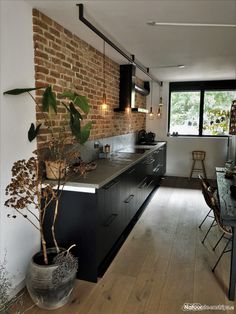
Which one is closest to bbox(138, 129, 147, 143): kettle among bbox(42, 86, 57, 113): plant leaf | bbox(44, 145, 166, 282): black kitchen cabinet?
bbox(44, 145, 166, 282): black kitchen cabinet

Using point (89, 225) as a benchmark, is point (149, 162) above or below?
above

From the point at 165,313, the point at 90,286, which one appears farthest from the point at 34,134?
the point at 165,313

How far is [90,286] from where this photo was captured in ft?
7.75

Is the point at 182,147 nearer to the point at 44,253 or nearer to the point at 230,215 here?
the point at 230,215

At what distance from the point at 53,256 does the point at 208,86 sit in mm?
5765

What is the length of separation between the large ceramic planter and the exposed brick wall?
1117 millimetres

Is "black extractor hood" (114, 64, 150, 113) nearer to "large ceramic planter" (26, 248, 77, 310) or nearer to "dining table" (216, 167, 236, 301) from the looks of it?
"dining table" (216, 167, 236, 301)

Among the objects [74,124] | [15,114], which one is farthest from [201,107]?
[15,114]

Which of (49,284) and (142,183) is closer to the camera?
(49,284)

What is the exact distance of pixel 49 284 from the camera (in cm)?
201

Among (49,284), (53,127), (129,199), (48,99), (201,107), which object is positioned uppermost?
(201,107)

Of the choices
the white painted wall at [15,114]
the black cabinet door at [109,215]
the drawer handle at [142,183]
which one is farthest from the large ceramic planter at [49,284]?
the drawer handle at [142,183]

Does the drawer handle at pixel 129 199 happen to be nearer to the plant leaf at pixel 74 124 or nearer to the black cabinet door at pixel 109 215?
the black cabinet door at pixel 109 215

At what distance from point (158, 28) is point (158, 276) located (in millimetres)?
2542
